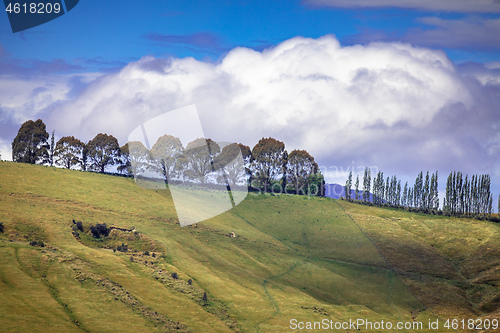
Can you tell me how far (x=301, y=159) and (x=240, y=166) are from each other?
71.7ft

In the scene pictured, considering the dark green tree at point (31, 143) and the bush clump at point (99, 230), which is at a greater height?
the dark green tree at point (31, 143)

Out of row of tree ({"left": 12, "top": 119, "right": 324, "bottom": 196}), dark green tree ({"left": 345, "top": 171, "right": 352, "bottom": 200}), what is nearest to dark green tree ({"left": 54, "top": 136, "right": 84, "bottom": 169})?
row of tree ({"left": 12, "top": 119, "right": 324, "bottom": 196})

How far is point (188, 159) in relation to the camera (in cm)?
13575

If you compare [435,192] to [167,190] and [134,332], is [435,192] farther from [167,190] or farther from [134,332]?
[134,332]

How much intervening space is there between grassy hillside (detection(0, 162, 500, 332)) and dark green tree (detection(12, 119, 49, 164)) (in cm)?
2574

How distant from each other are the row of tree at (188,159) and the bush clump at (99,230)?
5645cm

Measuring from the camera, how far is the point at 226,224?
95125 millimetres

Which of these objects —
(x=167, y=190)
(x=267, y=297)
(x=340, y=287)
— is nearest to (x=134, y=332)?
(x=267, y=297)

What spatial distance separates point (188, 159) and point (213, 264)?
224ft

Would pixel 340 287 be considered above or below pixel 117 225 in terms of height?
below

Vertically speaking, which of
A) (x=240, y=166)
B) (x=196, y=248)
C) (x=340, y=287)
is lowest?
(x=340, y=287)

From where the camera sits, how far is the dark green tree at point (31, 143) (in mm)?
120875

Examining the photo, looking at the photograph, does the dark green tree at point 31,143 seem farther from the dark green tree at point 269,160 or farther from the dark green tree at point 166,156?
the dark green tree at point 269,160

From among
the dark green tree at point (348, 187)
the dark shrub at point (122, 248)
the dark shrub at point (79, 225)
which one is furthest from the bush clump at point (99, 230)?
the dark green tree at point (348, 187)
